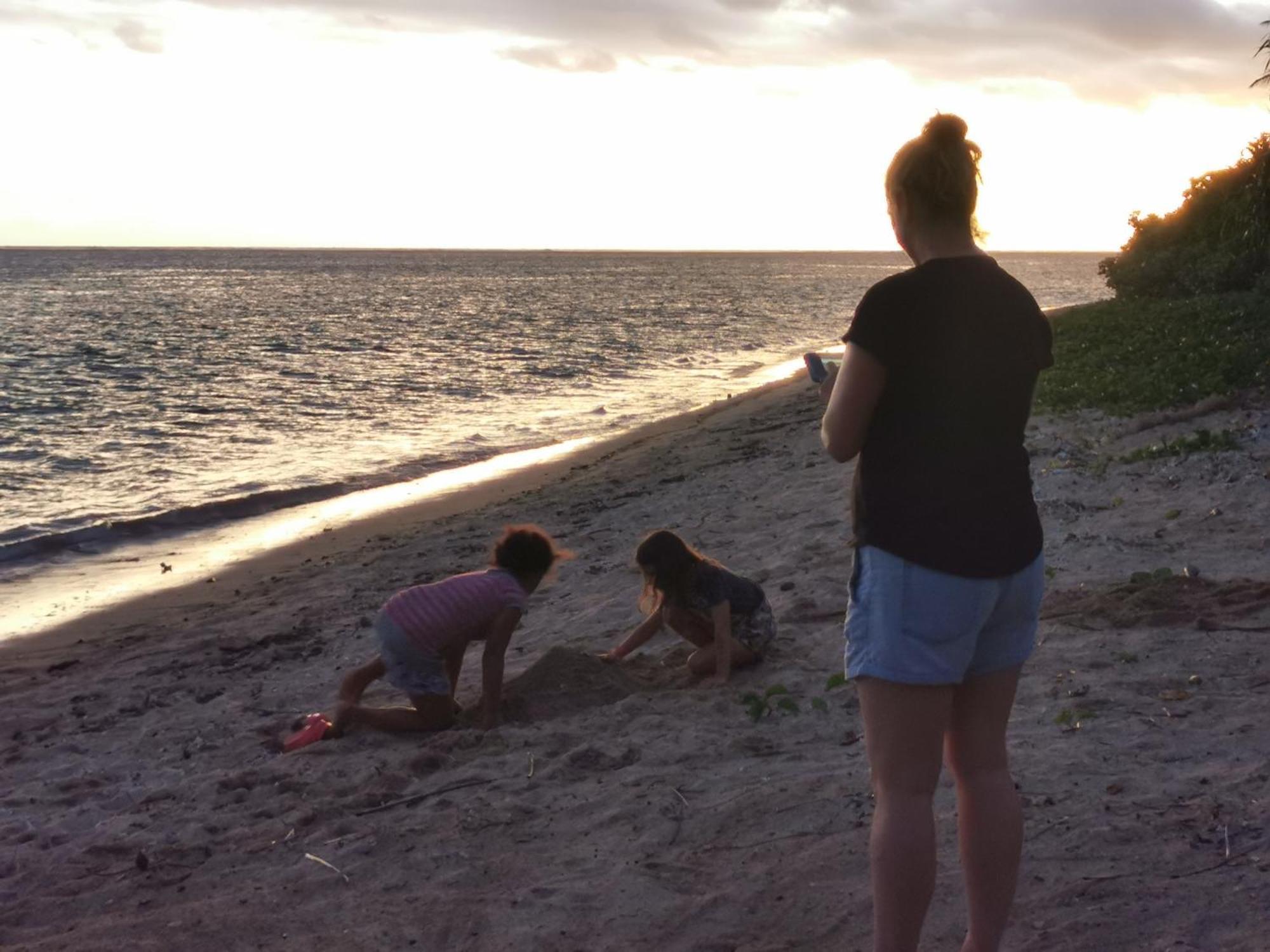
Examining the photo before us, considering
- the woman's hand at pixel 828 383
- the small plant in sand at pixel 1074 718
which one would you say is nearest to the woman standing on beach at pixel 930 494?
the woman's hand at pixel 828 383

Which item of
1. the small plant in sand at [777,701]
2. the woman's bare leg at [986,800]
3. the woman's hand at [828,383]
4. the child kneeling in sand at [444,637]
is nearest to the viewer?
the woman's bare leg at [986,800]

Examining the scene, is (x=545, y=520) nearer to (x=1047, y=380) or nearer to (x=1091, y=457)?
(x=1091, y=457)

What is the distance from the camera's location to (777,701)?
543 cm

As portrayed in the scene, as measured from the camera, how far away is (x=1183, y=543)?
22.2 ft

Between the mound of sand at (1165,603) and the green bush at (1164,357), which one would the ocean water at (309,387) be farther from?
the mound of sand at (1165,603)

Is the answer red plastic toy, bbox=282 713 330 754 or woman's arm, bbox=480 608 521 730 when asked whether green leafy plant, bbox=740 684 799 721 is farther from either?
red plastic toy, bbox=282 713 330 754

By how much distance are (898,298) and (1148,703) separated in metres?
2.94

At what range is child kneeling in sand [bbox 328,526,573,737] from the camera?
5.81 metres

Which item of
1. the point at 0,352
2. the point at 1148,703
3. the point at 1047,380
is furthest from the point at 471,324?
the point at 1148,703

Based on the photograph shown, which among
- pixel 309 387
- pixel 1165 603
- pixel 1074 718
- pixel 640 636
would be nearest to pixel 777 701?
pixel 640 636

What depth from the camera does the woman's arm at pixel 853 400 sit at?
2541 mm

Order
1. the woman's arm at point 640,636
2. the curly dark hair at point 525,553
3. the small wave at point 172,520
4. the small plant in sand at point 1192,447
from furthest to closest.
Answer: the small wave at point 172,520, the small plant in sand at point 1192,447, the woman's arm at point 640,636, the curly dark hair at point 525,553

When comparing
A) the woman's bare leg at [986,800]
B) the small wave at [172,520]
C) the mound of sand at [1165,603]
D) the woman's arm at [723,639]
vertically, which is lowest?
the small wave at [172,520]

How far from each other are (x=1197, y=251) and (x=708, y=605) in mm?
19988
